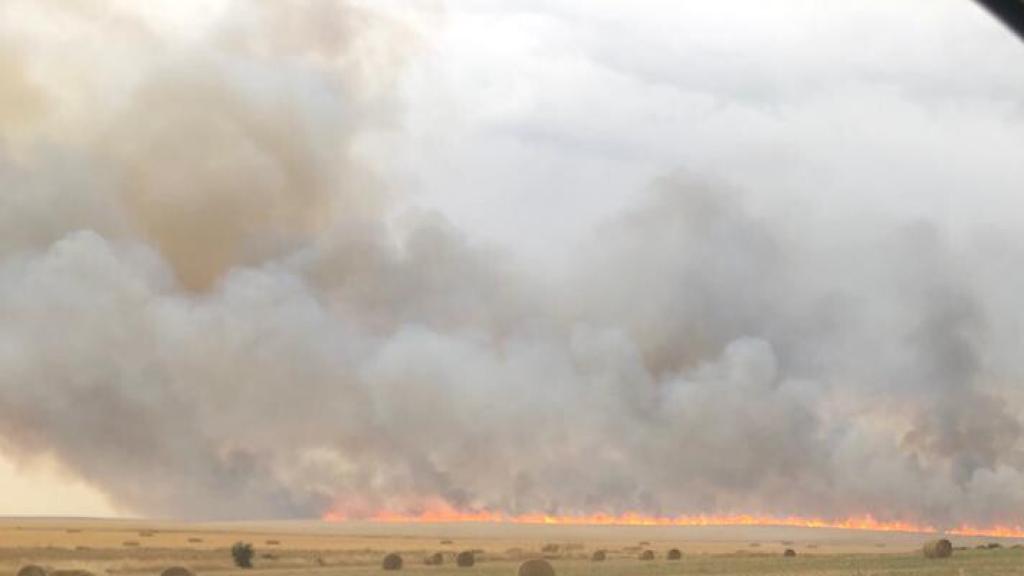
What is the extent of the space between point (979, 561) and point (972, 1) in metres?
81.8

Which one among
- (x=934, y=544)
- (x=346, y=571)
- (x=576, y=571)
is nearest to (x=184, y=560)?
(x=346, y=571)

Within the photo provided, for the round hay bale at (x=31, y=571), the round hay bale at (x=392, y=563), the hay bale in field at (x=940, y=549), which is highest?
the hay bale in field at (x=940, y=549)

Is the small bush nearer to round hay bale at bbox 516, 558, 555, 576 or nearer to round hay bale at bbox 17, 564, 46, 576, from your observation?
round hay bale at bbox 17, 564, 46, 576

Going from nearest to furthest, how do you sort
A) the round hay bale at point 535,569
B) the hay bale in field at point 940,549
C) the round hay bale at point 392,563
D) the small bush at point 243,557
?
the round hay bale at point 535,569 → the hay bale in field at point 940,549 → the round hay bale at point 392,563 → the small bush at point 243,557

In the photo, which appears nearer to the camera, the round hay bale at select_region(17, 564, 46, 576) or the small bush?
the round hay bale at select_region(17, 564, 46, 576)

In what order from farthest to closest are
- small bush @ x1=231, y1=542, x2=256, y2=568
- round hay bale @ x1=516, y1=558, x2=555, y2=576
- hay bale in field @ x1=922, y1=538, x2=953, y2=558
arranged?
small bush @ x1=231, y1=542, x2=256, y2=568, hay bale in field @ x1=922, y1=538, x2=953, y2=558, round hay bale @ x1=516, y1=558, x2=555, y2=576

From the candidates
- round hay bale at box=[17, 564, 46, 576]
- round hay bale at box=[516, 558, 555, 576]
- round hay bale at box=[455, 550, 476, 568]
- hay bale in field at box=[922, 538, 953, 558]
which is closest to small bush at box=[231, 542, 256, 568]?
round hay bale at box=[455, 550, 476, 568]

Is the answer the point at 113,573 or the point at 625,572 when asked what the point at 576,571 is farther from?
the point at 113,573

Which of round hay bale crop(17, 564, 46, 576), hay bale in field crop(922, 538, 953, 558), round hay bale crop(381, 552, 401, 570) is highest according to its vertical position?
hay bale in field crop(922, 538, 953, 558)

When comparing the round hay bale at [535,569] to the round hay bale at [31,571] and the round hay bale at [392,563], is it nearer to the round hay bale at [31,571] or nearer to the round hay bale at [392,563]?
the round hay bale at [392,563]

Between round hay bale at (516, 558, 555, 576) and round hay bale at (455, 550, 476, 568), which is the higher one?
round hay bale at (455, 550, 476, 568)

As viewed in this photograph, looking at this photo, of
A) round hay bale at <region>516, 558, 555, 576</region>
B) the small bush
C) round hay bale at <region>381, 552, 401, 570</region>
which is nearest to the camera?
round hay bale at <region>516, 558, 555, 576</region>

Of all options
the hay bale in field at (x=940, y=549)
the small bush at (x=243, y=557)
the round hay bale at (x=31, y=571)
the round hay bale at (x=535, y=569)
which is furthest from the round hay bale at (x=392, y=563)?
the hay bale in field at (x=940, y=549)

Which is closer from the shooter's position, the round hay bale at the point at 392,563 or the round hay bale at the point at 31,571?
the round hay bale at the point at 31,571
